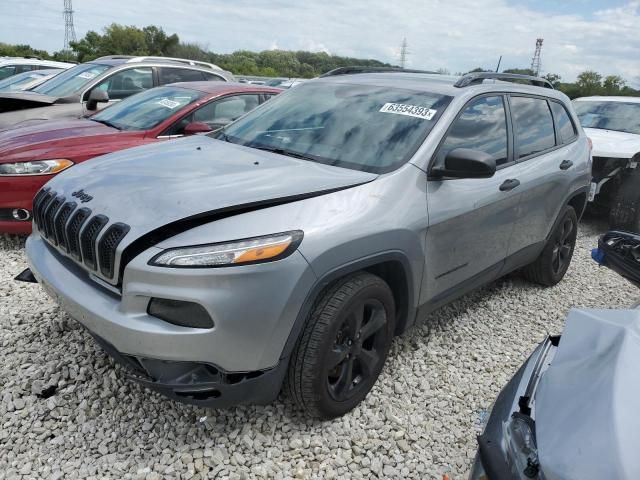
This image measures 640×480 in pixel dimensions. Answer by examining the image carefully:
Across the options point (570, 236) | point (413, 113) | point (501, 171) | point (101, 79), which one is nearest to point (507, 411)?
point (413, 113)

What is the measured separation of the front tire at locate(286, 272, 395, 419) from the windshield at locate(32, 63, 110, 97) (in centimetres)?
541

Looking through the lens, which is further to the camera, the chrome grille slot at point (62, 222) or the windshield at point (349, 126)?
the windshield at point (349, 126)

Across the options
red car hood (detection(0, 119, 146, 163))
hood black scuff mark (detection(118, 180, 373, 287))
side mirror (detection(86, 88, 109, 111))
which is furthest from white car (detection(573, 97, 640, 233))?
side mirror (detection(86, 88, 109, 111))

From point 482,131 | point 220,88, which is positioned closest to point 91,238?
point 482,131

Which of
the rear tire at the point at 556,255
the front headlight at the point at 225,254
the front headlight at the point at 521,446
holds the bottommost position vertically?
the rear tire at the point at 556,255

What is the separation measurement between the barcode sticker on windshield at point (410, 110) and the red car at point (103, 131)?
7.18 ft

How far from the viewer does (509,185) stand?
3361mm

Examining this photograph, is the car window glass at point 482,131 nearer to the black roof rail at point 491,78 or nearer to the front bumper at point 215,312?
the black roof rail at point 491,78

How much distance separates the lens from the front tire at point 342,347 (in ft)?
7.50

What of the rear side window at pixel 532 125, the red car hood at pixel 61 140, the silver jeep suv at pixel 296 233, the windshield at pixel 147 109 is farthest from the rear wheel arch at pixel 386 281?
the windshield at pixel 147 109

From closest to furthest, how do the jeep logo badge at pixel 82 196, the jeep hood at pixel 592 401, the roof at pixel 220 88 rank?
the jeep hood at pixel 592 401
the jeep logo badge at pixel 82 196
the roof at pixel 220 88

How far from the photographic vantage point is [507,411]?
167cm

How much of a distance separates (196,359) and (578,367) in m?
1.35

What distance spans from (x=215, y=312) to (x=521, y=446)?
1.14 meters
